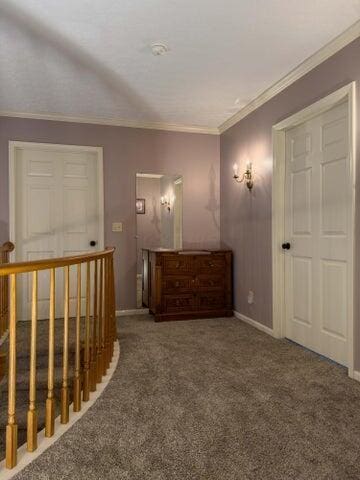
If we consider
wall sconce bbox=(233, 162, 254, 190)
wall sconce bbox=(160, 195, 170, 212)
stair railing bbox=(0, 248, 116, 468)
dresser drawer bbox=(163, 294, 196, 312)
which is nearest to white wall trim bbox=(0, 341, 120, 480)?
stair railing bbox=(0, 248, 116, 468)

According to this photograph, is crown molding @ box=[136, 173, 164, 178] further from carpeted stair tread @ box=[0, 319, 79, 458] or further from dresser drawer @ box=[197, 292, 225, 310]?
carpeted stair tread @ box=[0, 319, 79, 458]

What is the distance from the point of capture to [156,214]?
5.30 metres

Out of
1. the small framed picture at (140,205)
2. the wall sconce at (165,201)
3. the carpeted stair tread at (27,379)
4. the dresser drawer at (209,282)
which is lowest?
the carpeted stair tread at (27,379)

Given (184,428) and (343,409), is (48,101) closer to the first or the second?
(184,428)

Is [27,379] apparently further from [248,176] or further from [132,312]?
[248,176]

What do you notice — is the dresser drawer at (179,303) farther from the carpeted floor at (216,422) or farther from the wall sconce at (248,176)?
the wall sconce at (248,176)

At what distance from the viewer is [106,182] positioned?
446 centimetres

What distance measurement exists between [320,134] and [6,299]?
3.26 metres

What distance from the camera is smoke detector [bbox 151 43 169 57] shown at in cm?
268

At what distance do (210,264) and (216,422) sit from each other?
98.6 inches

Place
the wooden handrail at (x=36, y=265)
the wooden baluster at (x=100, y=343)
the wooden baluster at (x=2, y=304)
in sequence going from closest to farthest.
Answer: the wooden handrail at (x=36, y=265) < the wooden baluster at (x=100, y=343) < the wooden baluster at (x=2, y=304)

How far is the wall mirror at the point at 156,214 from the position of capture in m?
4.74

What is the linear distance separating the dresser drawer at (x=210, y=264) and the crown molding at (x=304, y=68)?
1.67 m

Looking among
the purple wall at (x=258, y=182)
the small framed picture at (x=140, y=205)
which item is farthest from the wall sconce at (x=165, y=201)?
the purple wall at (x=258, y=182)
